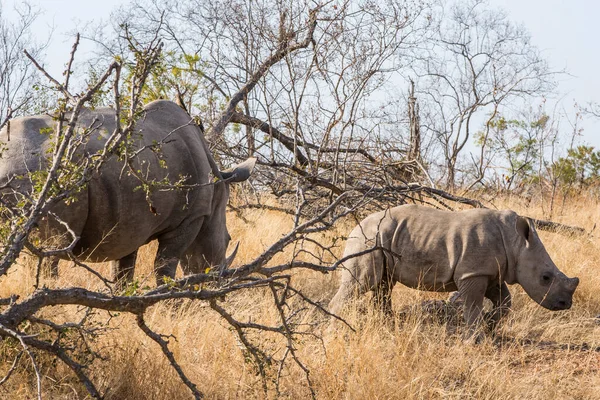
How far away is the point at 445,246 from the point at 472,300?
42 centimetres

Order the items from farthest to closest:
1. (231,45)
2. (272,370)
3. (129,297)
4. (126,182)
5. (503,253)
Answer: (231,45) → (503,253) → (126,182) → (272,370) → (129,297)

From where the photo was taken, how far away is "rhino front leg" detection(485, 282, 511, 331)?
20.2ft

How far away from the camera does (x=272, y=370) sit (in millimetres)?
4434

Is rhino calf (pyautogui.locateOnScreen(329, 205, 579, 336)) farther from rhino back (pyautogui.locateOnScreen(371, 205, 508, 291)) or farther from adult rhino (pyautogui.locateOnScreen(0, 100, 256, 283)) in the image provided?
adult rhino (pyautogui.locateOnScreen(0, 100, 256, 283))

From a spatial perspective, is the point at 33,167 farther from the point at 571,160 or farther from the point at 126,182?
the point at 571,160

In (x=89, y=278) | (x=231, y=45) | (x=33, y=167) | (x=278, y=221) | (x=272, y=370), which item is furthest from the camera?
(x=231, y=45)

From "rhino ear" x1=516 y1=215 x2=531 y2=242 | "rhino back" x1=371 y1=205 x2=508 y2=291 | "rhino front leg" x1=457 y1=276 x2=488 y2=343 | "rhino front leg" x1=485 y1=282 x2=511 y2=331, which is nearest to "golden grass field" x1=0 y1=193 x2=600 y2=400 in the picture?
"rhino front leg" x1=485 y1=282 x2=511 y2=331

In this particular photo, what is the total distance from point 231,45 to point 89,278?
5813 mm

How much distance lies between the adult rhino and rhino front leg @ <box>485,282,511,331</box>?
6.80 ft

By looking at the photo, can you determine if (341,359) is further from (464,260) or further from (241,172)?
(241,172)

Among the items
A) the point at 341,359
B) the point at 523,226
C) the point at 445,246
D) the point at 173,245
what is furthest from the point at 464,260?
the point at 173,245

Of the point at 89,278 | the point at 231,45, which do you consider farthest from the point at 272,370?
the point at 231,45

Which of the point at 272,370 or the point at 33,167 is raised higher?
the point at 33,167

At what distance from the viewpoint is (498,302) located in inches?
246
